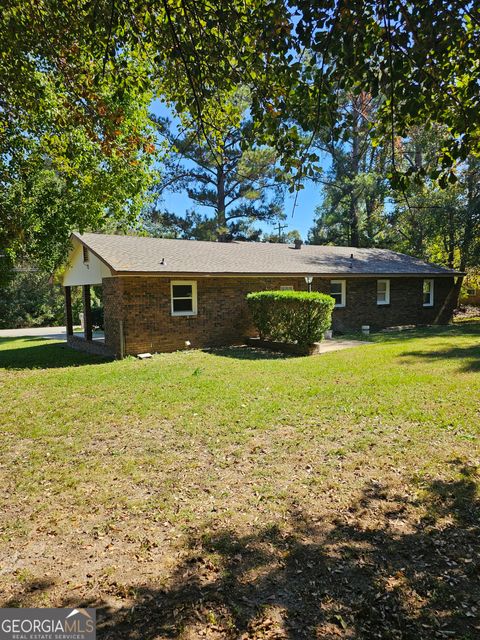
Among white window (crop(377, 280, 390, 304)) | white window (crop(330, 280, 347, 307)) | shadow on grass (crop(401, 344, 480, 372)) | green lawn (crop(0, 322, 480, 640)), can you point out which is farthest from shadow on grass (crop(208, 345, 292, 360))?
white window (crop(377, 280, 390, 304))

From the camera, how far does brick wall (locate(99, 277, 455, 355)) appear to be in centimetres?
1303

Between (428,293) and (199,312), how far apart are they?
13.2 metres

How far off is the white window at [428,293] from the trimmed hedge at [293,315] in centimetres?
988

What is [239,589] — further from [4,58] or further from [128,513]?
[4,58]

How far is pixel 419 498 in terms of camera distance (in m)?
4.00

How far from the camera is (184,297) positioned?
14.1m

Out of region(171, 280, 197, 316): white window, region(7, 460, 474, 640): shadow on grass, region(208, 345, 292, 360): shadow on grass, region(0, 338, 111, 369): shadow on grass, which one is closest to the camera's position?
region(7, 460, 474, 640): shadow on grass

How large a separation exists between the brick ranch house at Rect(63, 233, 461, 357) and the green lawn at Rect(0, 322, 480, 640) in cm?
540

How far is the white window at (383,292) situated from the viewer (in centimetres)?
1939

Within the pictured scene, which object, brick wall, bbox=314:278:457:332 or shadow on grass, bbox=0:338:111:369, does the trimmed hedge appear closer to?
brick wall, bbox=314:278:457:332

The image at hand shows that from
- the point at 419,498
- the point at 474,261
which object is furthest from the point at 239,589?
the point at 474,261

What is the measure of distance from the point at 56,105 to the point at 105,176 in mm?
1853

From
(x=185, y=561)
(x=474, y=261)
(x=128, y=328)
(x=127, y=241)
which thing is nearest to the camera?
(x=185, y=561)

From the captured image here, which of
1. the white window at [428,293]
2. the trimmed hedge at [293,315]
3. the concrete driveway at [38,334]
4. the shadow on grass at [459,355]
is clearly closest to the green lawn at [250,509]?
the shadow on grass at [459,355]
